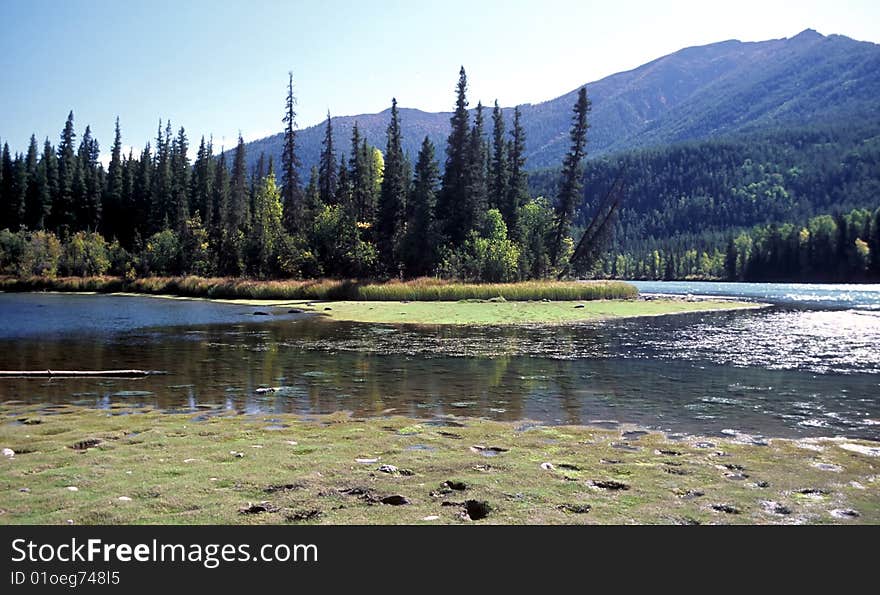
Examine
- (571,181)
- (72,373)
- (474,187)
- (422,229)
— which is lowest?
(72,373)

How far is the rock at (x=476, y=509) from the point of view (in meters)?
7.44

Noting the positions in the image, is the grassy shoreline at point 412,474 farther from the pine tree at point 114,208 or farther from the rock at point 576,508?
the pine tree at point 114,208

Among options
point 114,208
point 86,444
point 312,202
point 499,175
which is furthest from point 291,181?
point 86,444

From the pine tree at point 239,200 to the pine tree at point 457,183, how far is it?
35.6m

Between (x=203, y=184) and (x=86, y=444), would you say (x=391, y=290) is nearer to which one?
(x=86, y=444)

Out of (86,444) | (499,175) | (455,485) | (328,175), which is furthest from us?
(328,175)

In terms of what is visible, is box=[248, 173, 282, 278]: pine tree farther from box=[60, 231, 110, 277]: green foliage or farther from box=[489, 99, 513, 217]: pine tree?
box=[489, 99, 513, 217]: pine tree

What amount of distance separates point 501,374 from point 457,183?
212ft

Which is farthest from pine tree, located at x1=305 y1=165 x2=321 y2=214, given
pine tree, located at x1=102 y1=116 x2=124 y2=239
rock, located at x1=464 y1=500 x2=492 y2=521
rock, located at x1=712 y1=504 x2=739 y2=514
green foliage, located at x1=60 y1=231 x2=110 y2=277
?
rock, located at x1=712 y1=504 x2=739 y2=514

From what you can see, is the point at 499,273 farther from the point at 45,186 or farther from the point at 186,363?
the point at 45,186

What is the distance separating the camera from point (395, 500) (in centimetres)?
791

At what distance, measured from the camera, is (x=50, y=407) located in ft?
48.9
